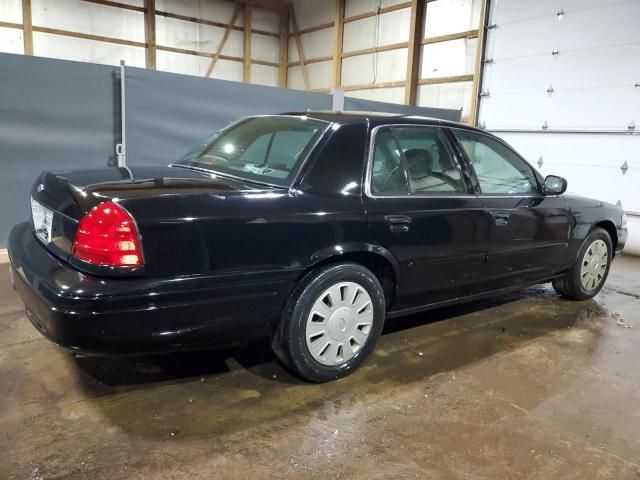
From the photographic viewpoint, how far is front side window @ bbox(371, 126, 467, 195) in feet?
9.45

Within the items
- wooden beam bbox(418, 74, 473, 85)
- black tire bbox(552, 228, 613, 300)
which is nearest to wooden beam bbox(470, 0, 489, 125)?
wooden beam bbox(418, 74, 473, 85)

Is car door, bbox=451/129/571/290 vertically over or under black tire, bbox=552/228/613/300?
over

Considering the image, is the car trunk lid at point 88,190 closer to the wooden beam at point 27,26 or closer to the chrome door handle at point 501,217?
the chrome door handle at point 501,217

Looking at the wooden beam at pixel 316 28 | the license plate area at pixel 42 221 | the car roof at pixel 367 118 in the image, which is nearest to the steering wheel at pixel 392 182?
the car roof at pixel 367 118

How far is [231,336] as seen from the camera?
2.40m

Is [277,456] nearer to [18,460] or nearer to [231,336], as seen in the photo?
[231,336]

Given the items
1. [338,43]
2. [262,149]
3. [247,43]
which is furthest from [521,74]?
[247,43]

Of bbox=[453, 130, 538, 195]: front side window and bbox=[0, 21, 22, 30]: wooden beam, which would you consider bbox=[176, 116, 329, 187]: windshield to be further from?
bbox=[0, 21, 22, 30]: wooden beam

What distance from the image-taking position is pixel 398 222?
2.83m

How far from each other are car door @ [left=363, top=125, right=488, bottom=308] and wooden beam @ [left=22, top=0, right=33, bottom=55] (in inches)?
425

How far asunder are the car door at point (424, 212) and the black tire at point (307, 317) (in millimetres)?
220

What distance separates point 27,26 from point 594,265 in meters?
11.7

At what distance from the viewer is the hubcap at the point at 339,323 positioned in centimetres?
263

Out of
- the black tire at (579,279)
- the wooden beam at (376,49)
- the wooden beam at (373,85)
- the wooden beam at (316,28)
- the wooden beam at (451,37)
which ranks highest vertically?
the wooden beam at (316,28)
